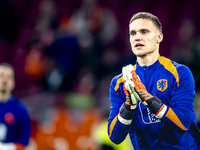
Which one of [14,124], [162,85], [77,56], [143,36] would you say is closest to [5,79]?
[14,124]

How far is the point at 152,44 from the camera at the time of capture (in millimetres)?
2730

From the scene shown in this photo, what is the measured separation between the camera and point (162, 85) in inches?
104

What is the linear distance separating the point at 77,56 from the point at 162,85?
467cm

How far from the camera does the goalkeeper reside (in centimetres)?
249

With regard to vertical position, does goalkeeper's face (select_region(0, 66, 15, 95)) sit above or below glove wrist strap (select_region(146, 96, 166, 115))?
below

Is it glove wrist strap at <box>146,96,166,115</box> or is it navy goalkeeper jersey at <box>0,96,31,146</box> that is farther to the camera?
navy goalkeeper jersey at <box>0,96,31,146</box>

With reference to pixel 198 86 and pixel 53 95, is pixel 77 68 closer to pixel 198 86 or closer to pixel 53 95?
pixel 53 95

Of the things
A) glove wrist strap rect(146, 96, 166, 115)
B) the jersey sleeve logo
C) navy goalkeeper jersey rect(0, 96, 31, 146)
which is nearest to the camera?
glove wrist strap rect(146, 96, 166, 115)

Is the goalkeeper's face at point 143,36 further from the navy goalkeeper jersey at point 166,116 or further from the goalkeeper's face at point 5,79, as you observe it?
the goalkeeper's face at point 5,79

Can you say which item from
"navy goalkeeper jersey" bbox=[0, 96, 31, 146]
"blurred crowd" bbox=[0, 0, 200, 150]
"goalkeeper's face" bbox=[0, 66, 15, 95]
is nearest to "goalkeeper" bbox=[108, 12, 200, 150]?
"navy goalkeeper jersey" bbox=[0, 96, 31, 146]

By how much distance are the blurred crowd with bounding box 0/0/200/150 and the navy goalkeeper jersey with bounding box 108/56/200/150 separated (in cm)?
352

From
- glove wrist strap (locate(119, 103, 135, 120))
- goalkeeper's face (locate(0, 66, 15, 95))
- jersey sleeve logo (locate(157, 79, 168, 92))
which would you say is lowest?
goalkeeper's face (locate(0, 66, 15, 95))

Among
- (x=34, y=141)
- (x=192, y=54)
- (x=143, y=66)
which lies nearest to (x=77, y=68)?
(x=34, y=141)

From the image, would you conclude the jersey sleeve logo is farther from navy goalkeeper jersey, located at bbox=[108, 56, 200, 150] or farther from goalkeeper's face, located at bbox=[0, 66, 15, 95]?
goalkeeper's face, located at bbox=[0, 66, 15, 95]
